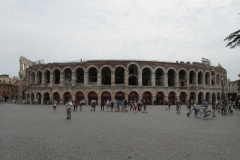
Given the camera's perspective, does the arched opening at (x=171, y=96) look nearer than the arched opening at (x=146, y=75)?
Yes

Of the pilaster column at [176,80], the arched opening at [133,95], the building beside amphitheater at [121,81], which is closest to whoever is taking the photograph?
the building beside amphitheater at [121,81]

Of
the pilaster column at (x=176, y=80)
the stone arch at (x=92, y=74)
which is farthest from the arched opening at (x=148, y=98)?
the stone arch at (x=92, y=74)

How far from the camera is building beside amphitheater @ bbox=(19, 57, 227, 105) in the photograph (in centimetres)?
4094

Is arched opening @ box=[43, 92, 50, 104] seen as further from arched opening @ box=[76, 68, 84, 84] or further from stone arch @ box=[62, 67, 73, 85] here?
arched opening @ box=[76, 68, 84, 84]

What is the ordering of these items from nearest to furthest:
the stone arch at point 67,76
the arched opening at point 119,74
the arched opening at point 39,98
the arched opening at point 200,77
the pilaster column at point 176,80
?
the pilaster column at point 176,80, the arched opening at point 119,74, the stone arch at point 67,76, the arched opening at point 200,77, the arched opening at point 39,98

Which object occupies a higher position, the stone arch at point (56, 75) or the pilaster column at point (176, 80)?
the stone arch at point (56, 75)

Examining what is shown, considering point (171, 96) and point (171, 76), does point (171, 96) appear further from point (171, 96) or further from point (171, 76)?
point (171, 76)

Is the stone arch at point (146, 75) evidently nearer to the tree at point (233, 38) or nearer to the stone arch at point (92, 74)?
the stone arch at point (92, 74)

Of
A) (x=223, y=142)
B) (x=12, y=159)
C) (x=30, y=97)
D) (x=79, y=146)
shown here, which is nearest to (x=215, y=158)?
(x=223, y=142)

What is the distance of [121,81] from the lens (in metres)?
45.7

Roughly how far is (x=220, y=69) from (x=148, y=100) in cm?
2303

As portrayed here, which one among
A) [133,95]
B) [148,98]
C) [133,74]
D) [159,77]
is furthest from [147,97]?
[159,77]

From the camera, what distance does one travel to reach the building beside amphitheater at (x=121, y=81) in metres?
40.9

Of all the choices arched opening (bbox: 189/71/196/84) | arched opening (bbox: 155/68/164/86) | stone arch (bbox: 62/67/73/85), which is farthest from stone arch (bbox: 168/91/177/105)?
stone arch (bbox: 62/67/73/85)
